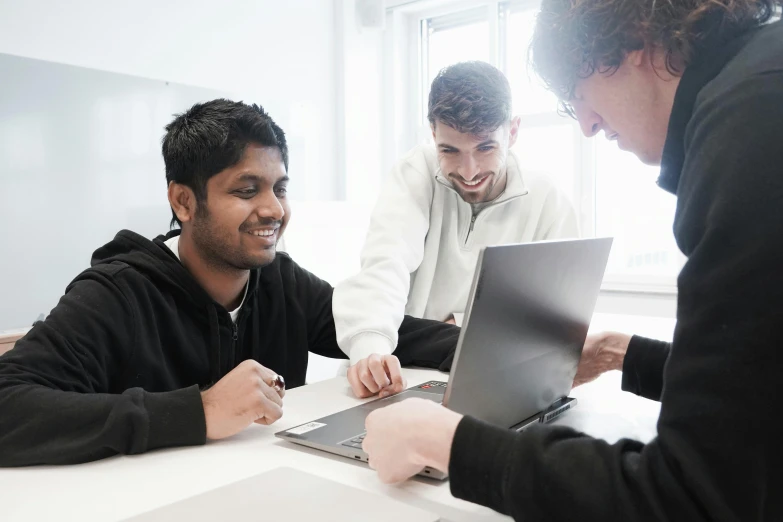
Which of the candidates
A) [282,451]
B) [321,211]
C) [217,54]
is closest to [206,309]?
[282,451]

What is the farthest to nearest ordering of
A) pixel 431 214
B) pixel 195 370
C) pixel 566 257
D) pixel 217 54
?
pixel 217 54
pixel 431 214
pixel 195 370
pixel 566 257

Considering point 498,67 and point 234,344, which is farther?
point 498,67

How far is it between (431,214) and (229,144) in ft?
2.05

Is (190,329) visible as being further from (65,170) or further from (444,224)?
(65,170)

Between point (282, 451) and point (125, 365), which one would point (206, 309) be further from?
point (282, 451)

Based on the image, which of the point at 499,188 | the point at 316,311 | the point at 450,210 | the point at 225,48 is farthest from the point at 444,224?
the point at 225,48

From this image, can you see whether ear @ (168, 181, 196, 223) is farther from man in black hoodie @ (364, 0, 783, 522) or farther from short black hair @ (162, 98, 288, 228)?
man in black hoodie @ (364, 0, 783, 522)

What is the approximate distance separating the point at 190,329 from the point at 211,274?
0.45ft

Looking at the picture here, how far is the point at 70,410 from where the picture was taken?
0.90 m

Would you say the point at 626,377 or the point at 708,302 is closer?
the point at 708,302

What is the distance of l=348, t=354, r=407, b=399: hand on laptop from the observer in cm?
119

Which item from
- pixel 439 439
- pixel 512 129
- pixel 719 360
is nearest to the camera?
pixel 719 360

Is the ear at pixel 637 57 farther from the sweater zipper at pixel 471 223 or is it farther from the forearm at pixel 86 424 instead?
the sweater zipper at pixel 471 223

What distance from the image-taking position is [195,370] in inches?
51.3
